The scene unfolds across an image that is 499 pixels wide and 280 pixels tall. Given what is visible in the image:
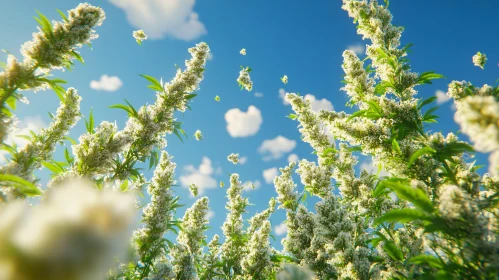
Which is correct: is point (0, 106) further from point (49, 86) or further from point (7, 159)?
point (7, 159)

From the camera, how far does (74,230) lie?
1.97ft

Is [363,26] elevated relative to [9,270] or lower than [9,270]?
elevated

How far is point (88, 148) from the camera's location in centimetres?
524

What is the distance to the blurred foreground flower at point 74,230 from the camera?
1.89 ft

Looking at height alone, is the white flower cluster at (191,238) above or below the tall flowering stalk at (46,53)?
below

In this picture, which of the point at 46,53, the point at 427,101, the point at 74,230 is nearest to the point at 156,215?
the point at 46,53

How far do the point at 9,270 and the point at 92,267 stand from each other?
150mm

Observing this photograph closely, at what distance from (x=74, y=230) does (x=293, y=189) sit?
29.6ft

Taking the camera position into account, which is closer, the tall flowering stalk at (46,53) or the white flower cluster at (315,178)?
the tall flowering stalk at (46,53)

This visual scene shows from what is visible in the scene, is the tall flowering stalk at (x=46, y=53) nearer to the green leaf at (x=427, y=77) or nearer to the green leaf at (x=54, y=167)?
the green leaf at (x=54, y=167)

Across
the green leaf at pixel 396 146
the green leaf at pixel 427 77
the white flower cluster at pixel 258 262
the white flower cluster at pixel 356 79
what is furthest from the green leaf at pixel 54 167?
the green leaf at pixel 427 77

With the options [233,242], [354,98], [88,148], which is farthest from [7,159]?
[354,98]

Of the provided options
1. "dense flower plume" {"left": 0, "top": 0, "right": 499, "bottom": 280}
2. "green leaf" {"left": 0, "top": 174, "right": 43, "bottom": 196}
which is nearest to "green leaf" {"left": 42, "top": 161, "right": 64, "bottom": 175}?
"dense flower plume" {"left": 0, "top": 0, "right": 499, "bottom": 280}

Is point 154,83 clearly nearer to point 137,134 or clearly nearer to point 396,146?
point 137,134
